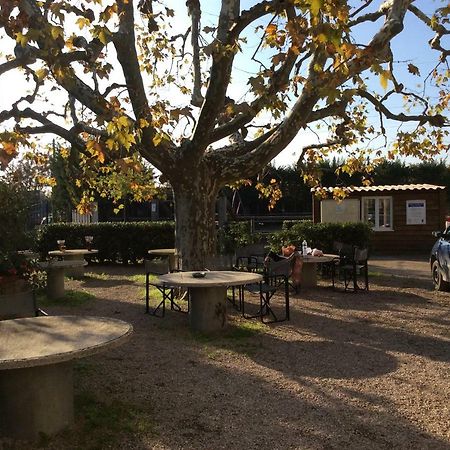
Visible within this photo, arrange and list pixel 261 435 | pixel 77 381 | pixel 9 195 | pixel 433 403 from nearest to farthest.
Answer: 1. pixel 261 435
2. pixel 433 403
3. pixel 77 381
4. pixel 9 195

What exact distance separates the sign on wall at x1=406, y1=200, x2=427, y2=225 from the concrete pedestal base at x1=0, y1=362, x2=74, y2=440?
1818cm

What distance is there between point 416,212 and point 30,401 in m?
18.4

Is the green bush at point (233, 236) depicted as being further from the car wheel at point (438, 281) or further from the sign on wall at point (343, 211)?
the car wheel at point (438, 281)

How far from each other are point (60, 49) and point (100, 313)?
445 cm

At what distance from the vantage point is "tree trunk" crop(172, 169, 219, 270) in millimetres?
8867

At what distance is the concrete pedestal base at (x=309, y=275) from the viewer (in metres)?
11.0

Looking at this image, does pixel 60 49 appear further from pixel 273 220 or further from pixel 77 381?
pixel 273 220

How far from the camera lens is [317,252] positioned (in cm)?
1088

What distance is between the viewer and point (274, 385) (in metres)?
4.83

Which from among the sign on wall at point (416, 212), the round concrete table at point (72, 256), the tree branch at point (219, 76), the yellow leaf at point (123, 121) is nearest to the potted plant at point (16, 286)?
the yellow leaf at point (123, 121)

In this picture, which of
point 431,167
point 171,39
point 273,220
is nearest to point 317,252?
point 171,39

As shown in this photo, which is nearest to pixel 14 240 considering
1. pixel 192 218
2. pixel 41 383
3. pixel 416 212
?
pixel 192 218

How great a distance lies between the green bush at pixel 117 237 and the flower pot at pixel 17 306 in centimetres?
944

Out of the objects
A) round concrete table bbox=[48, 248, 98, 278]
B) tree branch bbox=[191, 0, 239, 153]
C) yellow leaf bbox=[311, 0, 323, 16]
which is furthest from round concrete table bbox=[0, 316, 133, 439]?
round concrete table bbox=[48, 248, 98, 278]
